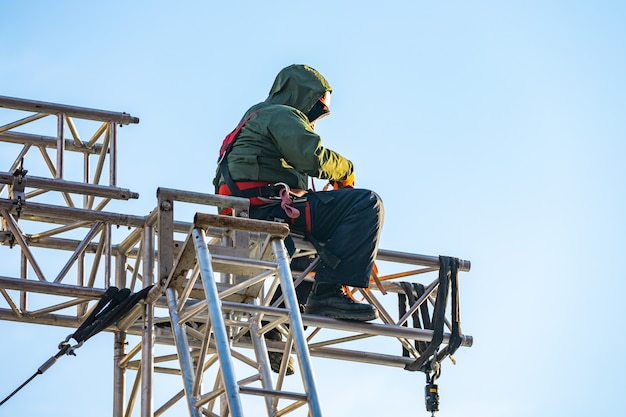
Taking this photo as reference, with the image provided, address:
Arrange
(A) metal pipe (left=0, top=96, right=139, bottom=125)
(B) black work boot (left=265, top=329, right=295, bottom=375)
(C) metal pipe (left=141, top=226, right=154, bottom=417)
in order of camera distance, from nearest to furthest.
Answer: (C) metal pipe (left=141, top=226, right=154, bottom=417) → (B) black work boot (left=265, top=329, right=295, bottom=375) → (A) metal pipe (left=0, top=96, right=139, bottom=125)

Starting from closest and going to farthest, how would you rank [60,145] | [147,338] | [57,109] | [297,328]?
1. [297,328]
2. [147,338]
3. [60,145]
4. [57,109]

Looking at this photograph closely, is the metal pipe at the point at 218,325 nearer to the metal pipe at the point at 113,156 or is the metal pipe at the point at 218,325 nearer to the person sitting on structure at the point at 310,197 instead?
the person sitting on structure at the point at 310,197

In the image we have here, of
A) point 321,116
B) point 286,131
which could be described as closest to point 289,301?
point 286,131

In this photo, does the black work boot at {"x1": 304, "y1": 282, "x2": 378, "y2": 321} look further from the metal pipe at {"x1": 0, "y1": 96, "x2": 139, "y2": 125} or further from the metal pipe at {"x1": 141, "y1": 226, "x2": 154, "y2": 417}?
the metal pipe at {"x1": 0, "y1": 96, "x2": 139, "y2": 125}

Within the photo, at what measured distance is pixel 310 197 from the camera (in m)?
12.2

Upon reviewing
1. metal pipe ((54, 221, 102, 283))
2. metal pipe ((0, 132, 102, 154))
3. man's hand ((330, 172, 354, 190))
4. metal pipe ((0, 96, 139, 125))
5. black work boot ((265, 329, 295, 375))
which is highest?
metal pipe ((0, 96, 139, 125))

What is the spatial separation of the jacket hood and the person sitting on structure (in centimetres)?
26

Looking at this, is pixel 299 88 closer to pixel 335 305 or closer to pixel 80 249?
pixel 335 305

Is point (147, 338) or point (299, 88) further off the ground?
point (299, 88)

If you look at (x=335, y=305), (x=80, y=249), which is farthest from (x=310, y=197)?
(x=80, y=249)

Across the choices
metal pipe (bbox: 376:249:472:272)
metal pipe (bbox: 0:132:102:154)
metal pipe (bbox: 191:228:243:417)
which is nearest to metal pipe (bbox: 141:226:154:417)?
metal pipe (bbox: 191:228:243:417)

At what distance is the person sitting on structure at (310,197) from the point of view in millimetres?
11992

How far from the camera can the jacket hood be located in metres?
12.6

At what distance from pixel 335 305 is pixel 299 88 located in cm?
183
